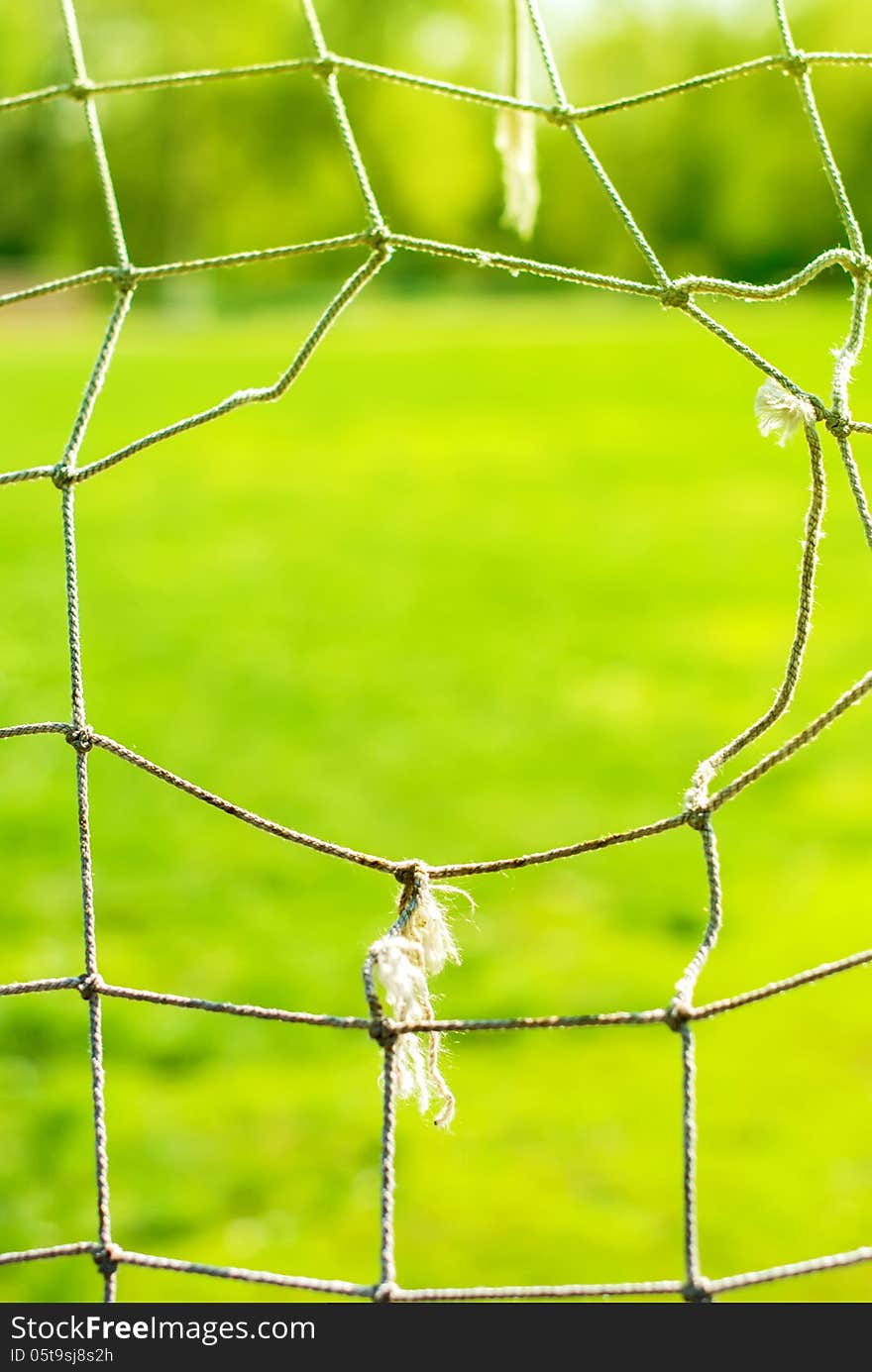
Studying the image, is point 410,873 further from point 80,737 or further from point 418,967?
point 80,737

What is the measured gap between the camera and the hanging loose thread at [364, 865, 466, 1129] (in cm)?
138

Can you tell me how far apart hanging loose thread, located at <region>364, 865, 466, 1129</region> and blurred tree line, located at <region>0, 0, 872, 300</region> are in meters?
17.8

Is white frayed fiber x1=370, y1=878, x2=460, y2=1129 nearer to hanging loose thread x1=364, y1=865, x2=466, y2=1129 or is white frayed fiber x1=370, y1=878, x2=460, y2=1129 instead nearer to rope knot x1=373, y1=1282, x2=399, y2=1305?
hanging loose thread x1=364, y1=865, x2=466, y2=1129

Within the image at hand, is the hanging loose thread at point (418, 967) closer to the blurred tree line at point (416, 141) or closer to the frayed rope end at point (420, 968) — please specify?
the frayed rope end at point (420, 968)

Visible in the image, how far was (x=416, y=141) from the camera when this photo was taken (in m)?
24.7

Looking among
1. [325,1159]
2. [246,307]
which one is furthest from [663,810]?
[246,307]

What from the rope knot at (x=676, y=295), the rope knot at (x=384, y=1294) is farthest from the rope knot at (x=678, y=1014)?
the rope knot at (x=676, y=295)

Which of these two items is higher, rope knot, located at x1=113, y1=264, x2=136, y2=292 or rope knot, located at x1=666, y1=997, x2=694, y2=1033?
rope knot, located at x1=113, y1=264, x2=136, y2=292

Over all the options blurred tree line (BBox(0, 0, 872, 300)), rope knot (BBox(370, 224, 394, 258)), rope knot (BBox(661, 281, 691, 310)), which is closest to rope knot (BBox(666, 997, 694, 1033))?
rope knot (BBox(661, 281, 691, 310))

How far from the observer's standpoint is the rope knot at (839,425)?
1.45 meters

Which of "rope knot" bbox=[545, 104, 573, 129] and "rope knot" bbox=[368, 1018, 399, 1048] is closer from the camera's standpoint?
"rope knot" bbox=[368, 1018, 399, 1048]

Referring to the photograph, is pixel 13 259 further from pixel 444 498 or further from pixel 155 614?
pixel 155 614

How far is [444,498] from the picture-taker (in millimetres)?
8562

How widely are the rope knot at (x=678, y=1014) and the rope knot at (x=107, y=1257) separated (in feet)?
1.80
